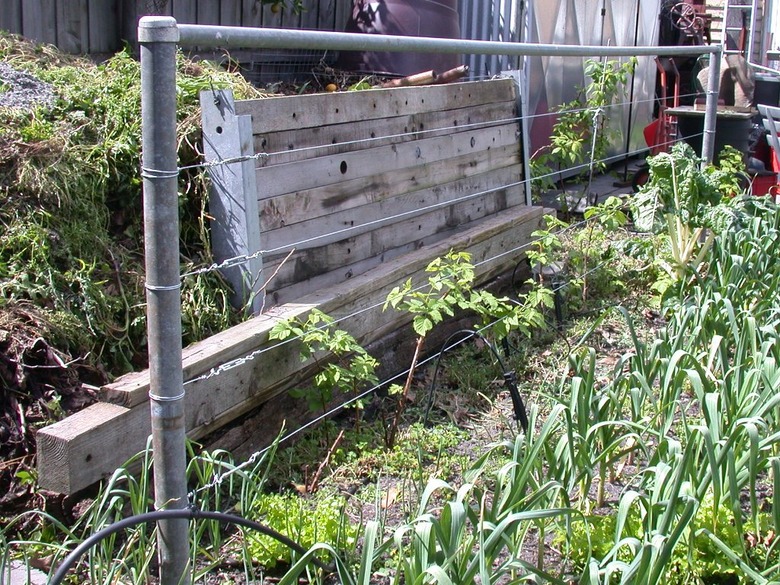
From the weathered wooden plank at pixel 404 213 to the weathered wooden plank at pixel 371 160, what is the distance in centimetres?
15

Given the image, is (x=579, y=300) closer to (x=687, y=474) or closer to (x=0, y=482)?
(x=687, y=474)

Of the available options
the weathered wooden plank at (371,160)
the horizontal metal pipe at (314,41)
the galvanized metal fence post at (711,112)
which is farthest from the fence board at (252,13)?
the galvanized metal fence post at (711,112)

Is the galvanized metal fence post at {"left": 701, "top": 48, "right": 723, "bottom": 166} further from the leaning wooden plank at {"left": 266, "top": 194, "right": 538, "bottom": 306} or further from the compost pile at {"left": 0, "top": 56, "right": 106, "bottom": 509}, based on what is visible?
the compost pile at {"left": 0, "top": 56, "right": 106, "bottom": 509}

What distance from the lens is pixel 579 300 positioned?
5.58m

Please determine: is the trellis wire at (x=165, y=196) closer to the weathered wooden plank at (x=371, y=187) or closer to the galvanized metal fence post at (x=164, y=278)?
the galvanized metal fence post at (x=164, y=278)

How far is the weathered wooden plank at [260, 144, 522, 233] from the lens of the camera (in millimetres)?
3822

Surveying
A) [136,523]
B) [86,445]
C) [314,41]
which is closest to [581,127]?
[314,41]

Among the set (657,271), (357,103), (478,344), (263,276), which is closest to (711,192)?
(657,271)

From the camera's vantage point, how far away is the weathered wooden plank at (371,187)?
3.82 m

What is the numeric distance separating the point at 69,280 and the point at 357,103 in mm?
1613

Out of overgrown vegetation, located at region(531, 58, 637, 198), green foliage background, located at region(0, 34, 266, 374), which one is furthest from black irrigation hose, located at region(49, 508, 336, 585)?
overgrown vegetation, located at region(531, 58, 637, 198)

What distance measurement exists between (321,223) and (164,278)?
6.67ft

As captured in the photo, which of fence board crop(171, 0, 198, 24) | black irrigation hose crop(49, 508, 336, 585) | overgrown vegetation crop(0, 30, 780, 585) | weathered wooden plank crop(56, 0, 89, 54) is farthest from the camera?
fence board crop(171, 0, 198, 24)

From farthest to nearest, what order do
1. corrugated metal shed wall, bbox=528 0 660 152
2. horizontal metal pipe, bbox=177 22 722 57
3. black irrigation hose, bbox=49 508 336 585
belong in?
1. corrugated metal shed wall, bbox=528 0 660 152
2. horizontal metal pipe, bbox=177 22 722 57
3. black irrigation hose, bbox=49 508 336 585
